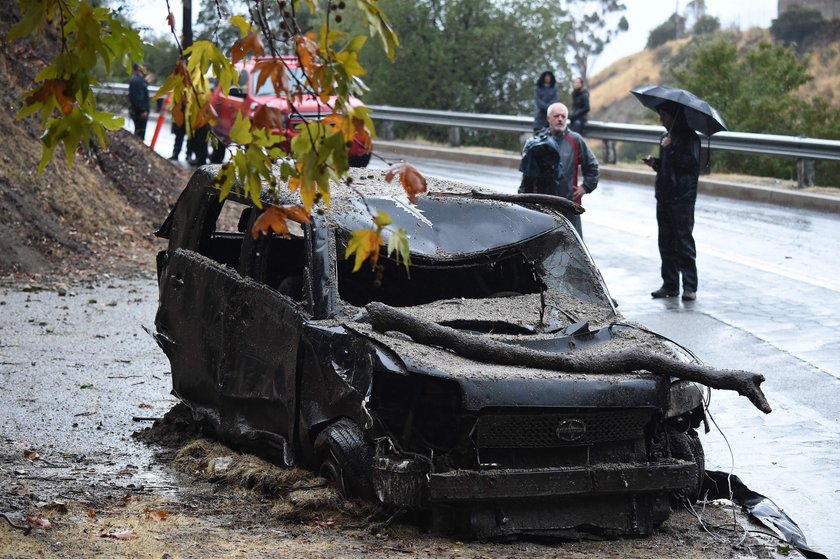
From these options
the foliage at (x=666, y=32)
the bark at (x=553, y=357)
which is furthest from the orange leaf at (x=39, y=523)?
the foliage at (x=666, y=32)

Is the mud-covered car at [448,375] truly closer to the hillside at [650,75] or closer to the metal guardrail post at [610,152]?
the metal guardrail post at [610,152]

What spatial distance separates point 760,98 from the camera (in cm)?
3403

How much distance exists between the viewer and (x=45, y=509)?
6234 mm

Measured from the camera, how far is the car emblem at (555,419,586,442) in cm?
596

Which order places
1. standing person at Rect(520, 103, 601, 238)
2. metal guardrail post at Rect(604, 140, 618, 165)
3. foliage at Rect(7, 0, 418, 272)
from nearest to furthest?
foliage at Rect(7, 0, 418, 272), standing person at Rect(520, 103, 601, 238), metal guardrail post at Rect(604, 140, 618, 165)

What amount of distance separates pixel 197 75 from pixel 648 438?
9.59 ft

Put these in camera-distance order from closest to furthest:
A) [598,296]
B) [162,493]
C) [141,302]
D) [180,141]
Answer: [162,493], [598,296], [141,302], [180,141]

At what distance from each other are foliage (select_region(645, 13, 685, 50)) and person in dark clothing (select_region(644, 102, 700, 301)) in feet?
289

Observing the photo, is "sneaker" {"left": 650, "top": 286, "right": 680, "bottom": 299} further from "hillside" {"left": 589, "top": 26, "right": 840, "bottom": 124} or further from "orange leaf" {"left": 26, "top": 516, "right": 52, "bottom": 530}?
"hillside" {"left": 589, "top": 26, "right": 840, "bottom": 124}

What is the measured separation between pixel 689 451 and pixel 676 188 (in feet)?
22.8

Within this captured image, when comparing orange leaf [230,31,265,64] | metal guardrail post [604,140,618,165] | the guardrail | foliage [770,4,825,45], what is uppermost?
foliage [770,4,825,45]

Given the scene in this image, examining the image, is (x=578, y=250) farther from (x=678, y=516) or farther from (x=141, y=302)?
(x=141, y=302)

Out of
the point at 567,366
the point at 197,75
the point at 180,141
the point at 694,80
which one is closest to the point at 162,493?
the point at 567,366

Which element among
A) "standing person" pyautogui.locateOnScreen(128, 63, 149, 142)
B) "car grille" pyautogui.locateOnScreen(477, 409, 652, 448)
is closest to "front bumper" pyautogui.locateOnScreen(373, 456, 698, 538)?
"car grille" pyautogui.locateOnScreen(477, 409, 652, 448)
